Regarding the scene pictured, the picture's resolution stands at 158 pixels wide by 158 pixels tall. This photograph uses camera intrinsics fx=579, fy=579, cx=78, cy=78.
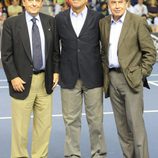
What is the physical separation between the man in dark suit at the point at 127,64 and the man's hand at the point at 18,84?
3.14 ft

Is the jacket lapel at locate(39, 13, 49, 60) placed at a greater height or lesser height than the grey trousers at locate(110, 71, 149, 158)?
greater

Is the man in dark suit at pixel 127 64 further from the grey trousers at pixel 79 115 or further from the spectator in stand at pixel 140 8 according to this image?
the spectator in stand at pixel 140 8

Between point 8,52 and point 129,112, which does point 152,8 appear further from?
point 8,52

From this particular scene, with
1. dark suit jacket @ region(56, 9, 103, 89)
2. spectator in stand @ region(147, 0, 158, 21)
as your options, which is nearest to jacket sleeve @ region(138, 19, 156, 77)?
dark suit jacket @ region(56, 9, 103, 89)

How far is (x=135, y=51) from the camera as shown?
644cm

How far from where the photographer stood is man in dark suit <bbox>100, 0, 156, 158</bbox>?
6.39 metres

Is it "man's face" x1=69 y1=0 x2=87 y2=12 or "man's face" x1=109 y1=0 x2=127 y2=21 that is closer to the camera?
"man's face" x1=109 y1=0 x2=127 y2=21

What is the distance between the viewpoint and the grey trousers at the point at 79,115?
6859 millimetres

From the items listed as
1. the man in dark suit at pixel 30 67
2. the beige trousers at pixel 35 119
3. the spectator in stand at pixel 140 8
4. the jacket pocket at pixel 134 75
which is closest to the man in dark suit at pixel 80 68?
the man in dark suit at pixel 30 67

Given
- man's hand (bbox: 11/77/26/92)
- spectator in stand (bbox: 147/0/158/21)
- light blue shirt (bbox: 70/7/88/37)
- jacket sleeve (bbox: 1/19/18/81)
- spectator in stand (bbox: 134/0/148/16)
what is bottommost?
spectator in stand (bbox: 147/0/158/21)

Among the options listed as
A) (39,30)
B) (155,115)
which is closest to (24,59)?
(39,30)

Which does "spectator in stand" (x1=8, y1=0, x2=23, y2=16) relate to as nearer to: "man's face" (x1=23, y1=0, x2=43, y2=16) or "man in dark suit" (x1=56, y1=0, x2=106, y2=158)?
"man in dark suit" (x1=56, y1=0, x2=106, y2=158)

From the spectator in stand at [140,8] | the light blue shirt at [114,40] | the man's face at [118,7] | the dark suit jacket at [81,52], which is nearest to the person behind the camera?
the man's face at [118,7]

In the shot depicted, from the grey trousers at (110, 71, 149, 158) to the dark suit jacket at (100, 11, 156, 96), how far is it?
0.11m
